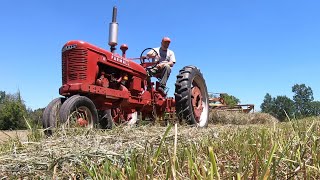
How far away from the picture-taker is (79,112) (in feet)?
16.4

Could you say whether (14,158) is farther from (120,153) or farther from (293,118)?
(293,118)

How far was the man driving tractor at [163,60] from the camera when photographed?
7.61 meters

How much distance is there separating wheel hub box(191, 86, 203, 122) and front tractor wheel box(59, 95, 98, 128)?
9.19 ft

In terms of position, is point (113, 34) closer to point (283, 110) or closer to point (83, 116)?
point (83, 116)

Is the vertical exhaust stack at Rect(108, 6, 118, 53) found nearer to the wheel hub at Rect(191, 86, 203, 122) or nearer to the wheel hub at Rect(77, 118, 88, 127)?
the wheel hub at Rect(191, 86, 203, 122)

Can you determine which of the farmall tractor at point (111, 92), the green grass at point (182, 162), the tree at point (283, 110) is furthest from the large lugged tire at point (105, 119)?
the green grass at point (182, 162)

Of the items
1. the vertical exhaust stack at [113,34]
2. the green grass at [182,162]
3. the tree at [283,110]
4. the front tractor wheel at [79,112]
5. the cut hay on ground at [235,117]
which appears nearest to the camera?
the green grass at [182,162]

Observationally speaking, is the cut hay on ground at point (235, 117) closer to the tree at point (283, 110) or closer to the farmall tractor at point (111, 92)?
the tree at point (283, 110)

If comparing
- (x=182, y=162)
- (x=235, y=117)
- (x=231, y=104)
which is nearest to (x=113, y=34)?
(x=182, y=162)

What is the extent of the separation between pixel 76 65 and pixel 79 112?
96cm

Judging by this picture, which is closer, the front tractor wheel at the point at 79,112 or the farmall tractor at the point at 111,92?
the front tractor wheel at the point at 79,112

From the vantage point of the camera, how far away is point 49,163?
200cm

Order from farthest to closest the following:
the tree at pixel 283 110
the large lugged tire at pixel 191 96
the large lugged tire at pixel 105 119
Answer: the large lugged tire at pixel 191 96, the large lugged tire at pixel 105 119, the tree at pixel 283 110

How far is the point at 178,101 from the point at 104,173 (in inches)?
220
